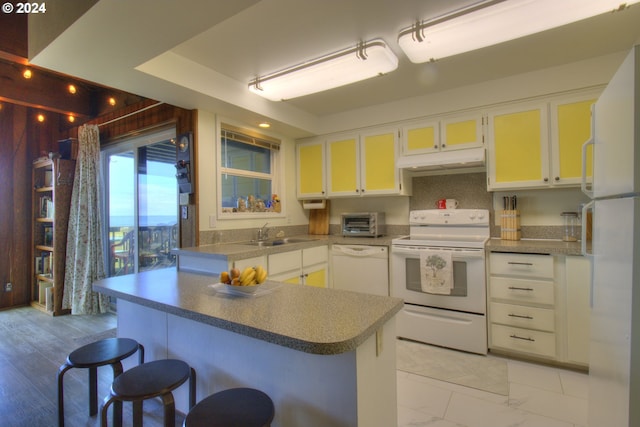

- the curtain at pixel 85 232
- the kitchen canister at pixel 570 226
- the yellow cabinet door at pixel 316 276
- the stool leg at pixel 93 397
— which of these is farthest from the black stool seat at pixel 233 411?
the curtain at pixel 85 232

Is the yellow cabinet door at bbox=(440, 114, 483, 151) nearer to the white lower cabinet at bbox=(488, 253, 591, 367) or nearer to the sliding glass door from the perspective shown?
the white lower cabinet at bbox=(488, 253, 591, 367)

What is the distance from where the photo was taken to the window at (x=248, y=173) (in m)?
3.13

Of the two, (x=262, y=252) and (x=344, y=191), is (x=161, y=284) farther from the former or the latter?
(x=344, y=191)

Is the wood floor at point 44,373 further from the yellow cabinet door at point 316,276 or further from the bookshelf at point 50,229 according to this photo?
the yellow cabinet door at point 316,276

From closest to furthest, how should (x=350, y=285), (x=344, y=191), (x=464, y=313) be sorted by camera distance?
(x=464, y=313), (x=350, y=285), (x=344, y=191)

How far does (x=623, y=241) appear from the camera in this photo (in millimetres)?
1062

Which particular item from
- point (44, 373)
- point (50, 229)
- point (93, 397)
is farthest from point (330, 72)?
point (50, 229)

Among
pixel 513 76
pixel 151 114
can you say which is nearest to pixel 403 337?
pixel 513 76

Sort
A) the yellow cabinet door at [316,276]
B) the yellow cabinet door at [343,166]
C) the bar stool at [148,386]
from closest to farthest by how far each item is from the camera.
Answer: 1. the bar stool at [148,386]
2. the yellow cabinet door at [316,276]
3. the yellow cabinet door at [343,166]

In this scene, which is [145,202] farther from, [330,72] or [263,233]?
[330,72]

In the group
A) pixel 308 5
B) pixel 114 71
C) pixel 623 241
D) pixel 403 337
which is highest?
pixel 308 5

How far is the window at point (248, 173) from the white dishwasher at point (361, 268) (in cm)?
97

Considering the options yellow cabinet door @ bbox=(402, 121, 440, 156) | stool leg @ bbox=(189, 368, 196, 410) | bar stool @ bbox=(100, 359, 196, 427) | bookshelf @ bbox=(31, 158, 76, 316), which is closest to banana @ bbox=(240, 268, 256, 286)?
bar stool @ bbox=(100, 359, 196, 427)

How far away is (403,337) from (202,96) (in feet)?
9.14
